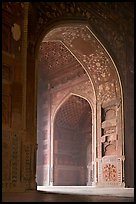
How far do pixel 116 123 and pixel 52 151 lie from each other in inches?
187

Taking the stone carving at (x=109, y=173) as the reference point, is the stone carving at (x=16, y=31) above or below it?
above

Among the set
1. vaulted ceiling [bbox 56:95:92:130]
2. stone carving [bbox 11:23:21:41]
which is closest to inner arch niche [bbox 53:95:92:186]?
vaulted ceiling [bbox 56:95:92:130]

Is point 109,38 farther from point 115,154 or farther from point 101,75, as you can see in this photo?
point 115,154

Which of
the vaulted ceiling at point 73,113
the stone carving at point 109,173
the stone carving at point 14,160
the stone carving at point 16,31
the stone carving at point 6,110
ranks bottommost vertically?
the stone carving at point 109,173

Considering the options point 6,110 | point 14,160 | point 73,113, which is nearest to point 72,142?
point 73,113

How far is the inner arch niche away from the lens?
14.5 m

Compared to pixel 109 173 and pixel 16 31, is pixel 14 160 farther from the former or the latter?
pixel 109 173

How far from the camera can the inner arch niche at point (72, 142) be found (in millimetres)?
14500

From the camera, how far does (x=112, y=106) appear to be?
411 inches

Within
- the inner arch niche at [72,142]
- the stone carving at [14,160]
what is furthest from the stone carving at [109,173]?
the inner arch niche at [72,142]

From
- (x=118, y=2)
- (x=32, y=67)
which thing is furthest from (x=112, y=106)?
(x=32, y=67)

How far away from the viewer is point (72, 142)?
1574 centimetres

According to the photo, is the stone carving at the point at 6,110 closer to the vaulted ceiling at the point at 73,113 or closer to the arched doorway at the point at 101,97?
the arched doorway at the point at 101,97

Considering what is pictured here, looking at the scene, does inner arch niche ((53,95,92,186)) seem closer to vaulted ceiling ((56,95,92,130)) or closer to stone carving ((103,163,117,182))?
vaulted ceiling ((56,95,92,130))
